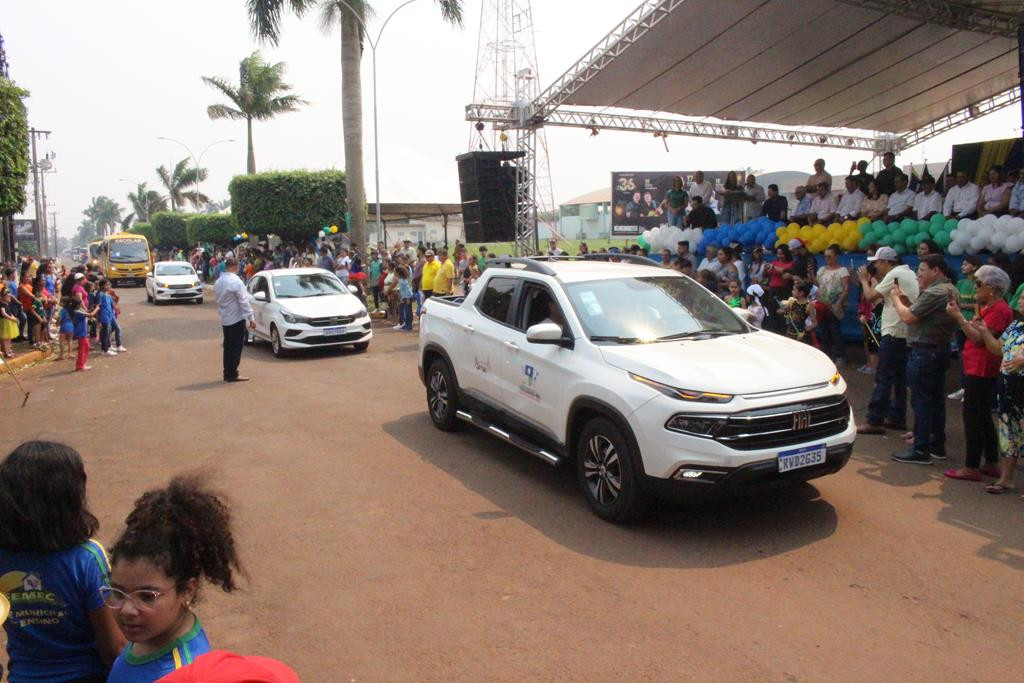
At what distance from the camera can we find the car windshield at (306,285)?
15617mm

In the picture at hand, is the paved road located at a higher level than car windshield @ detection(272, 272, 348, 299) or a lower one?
lower

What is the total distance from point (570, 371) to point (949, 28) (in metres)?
13.4

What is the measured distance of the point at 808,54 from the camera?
1662 cm

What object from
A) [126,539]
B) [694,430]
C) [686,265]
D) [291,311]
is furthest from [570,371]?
[291,311]

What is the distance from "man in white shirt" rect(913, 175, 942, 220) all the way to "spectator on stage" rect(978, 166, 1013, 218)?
1.97ft

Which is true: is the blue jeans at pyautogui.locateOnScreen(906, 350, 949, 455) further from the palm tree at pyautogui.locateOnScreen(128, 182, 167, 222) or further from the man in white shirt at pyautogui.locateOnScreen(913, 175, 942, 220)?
the palm tree at pyautogui.locateOnScreen(128, 182, 167, 222)

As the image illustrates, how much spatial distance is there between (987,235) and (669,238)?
6098 mm

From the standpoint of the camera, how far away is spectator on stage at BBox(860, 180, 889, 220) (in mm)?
13312

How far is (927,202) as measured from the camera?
12812 mm

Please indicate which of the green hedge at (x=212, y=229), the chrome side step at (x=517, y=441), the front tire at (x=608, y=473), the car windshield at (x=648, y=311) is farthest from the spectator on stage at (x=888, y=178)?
the green hedge at (x=212, y=229)

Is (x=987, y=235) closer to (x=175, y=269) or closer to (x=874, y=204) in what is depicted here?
(x=874, y=204)

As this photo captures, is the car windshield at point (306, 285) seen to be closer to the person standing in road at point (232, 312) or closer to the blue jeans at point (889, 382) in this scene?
the person standing in road at point (232, 312)

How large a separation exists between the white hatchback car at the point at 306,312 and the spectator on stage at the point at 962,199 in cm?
983

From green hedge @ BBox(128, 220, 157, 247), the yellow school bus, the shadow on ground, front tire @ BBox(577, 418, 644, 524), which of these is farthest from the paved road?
green hedge @ BBox(128, 220, 157, 247)
